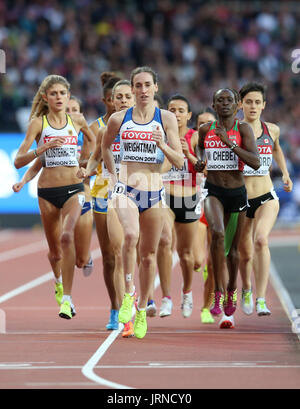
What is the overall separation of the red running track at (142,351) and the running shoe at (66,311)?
0.20 m

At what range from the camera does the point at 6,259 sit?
19.8 metres

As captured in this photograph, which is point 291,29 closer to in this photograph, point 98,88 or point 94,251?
point 98,88

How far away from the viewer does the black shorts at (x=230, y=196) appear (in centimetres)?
1024

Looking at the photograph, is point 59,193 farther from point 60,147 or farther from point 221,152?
point 221,152

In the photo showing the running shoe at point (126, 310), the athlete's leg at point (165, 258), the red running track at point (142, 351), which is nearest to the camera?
the red running track at point (142, 351)

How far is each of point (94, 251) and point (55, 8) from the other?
10.5 meters

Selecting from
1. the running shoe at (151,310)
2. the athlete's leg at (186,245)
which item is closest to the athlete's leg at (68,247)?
the running shoe at (151,310)

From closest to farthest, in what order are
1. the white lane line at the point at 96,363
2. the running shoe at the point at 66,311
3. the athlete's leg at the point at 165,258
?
the white lane line at the point at 96,363
the running shoe at the point at 66,311
the athlete's leg at the point at 165,258

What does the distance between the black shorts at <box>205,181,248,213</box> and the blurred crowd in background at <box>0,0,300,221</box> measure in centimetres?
1594

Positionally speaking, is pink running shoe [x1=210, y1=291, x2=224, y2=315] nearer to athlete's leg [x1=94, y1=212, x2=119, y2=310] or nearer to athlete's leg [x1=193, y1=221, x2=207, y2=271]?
athlete's leg [x1=94, y1=212, x2=119, y2=310]

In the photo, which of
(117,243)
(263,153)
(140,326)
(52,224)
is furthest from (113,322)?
(263,153)

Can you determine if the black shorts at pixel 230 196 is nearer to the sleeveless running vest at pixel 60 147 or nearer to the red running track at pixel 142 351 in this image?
the red running track at pixel 142 351

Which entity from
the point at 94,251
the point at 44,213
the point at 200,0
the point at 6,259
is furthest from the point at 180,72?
the point at 44,213

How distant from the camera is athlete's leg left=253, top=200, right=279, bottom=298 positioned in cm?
1080
